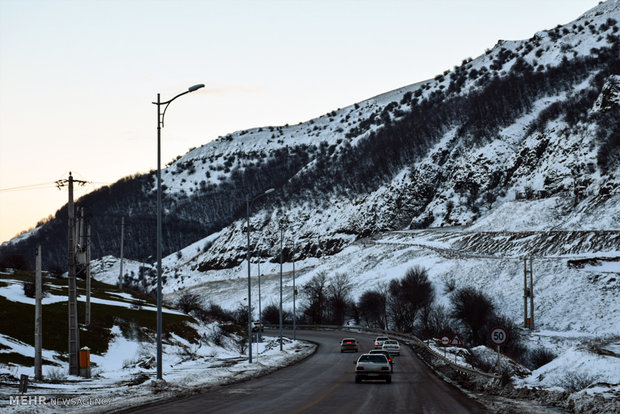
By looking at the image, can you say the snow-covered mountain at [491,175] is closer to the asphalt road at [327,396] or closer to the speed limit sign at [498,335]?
the asphalt road at [327,396]

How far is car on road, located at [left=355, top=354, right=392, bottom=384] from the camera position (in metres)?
32.8

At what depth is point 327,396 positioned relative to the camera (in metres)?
25.1

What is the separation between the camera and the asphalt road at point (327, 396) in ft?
66.9

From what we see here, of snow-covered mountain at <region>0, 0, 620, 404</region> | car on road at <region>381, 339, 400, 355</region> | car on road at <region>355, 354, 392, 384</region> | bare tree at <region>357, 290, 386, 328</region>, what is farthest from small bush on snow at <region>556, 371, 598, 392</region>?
bare tree at <region>357, 290, 386, 328</region>

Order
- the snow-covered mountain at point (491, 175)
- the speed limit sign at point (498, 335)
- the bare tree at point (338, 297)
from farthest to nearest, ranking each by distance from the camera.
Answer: the snow-covered mountain at point (491, 175) → the bare tree at point (338, 297) → the speed limit sign at point (498, 335)

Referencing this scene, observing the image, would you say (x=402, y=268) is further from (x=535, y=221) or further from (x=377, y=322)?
(x=535, y=221)

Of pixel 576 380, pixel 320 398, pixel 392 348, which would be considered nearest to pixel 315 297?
pixel 392 348

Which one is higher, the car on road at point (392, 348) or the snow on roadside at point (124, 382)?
the snow on roadside at point (124, 382)

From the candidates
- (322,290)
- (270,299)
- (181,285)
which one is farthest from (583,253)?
(181,285)

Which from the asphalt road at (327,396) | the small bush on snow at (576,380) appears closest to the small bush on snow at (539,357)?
the small bush on snow at (576,380)

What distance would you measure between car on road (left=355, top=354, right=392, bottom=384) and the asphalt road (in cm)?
36

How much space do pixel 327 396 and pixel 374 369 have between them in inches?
321

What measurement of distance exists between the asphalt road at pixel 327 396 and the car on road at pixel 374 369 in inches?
14.1

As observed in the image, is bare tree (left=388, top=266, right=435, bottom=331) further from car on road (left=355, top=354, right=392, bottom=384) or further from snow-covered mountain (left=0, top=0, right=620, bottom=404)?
car on road (left=355, top=354, right=392, bottom=384)
